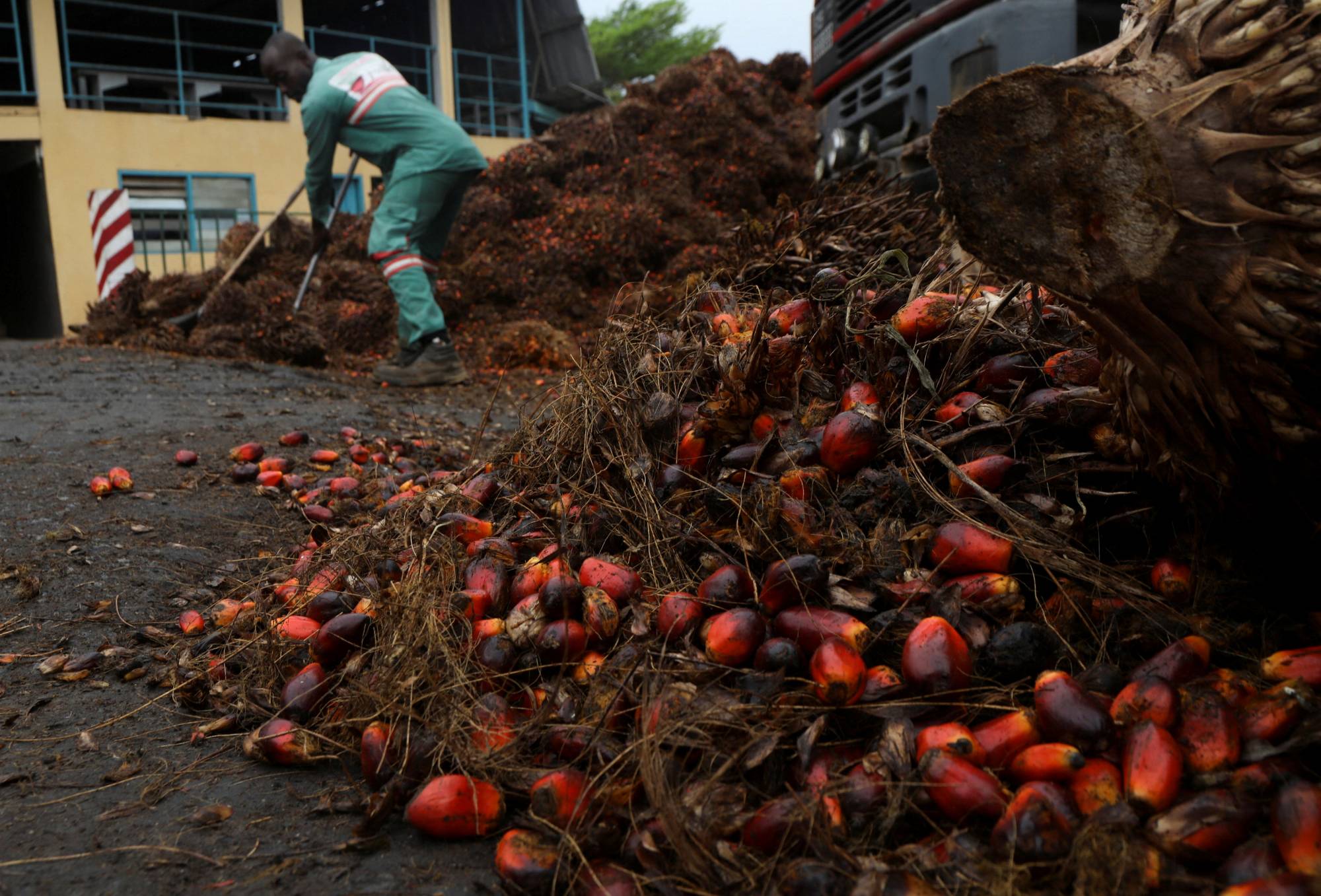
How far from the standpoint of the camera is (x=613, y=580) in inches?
64.9

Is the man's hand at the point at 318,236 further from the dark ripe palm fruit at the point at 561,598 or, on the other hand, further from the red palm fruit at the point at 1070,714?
the red palm fruit at the point at 1070,714

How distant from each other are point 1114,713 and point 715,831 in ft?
1.80

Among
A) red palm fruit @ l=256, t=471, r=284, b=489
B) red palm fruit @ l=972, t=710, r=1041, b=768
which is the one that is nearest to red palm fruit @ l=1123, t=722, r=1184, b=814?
red palm fruit @ l=972, t=710, r=1041, b=768

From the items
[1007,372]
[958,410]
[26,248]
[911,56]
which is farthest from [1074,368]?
[26,248]

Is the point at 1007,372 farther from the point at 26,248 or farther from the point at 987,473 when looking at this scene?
the point at 26,248

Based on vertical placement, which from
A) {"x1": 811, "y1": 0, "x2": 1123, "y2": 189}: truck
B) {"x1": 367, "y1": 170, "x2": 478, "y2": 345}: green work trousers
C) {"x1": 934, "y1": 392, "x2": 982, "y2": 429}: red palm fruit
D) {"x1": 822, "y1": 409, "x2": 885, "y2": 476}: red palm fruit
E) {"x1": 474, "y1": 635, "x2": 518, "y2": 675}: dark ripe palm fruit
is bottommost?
{"x1": 474, "y1": 635, "x2": 518, "y2": 675}: dark ripe palm fruit

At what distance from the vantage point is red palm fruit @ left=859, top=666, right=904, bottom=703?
4.40 ft

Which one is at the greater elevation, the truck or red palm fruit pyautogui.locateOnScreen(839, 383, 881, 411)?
the truck

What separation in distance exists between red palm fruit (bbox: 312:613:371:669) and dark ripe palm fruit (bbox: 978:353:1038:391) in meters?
1.26

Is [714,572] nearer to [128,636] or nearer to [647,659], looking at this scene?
[647,659]

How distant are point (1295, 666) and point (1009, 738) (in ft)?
1.28

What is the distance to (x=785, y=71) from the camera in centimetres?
1064

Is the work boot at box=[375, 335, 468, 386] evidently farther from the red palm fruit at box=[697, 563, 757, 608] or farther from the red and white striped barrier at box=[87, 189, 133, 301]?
the red and white striped barrier at box=[87, 189, 133, 301]

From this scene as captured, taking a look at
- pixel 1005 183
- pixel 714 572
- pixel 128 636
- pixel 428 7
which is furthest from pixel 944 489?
pixel 428 7
